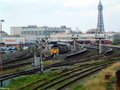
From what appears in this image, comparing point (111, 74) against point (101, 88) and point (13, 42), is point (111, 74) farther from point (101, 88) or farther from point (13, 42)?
point (13, 42)

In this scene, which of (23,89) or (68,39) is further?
(68,39)

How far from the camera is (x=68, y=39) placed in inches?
6604

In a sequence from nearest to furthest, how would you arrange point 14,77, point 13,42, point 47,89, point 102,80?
point 47,89, point 102,80, point 14,77, point 13,42

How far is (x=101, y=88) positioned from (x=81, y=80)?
7.74m

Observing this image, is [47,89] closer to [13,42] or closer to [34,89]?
[34,89]

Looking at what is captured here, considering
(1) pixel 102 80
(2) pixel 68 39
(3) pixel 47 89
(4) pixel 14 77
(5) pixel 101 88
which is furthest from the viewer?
(2) pixel 68 39

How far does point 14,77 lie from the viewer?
3334cm

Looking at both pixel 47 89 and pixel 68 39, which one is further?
pixel 68 39

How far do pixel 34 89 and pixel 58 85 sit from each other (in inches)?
120

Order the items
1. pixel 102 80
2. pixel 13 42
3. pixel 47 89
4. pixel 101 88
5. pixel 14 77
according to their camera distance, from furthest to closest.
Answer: pixel 13 42
pixel 14 77
pixel 102 80
pixel 47 89
pixel 101 88

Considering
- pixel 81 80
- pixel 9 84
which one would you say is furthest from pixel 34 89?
pixel 81 80

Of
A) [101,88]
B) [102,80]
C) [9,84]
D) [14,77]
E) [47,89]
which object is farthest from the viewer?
[14,77]

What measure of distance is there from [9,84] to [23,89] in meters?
4.67

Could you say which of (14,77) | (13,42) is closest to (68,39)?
(13,42)
